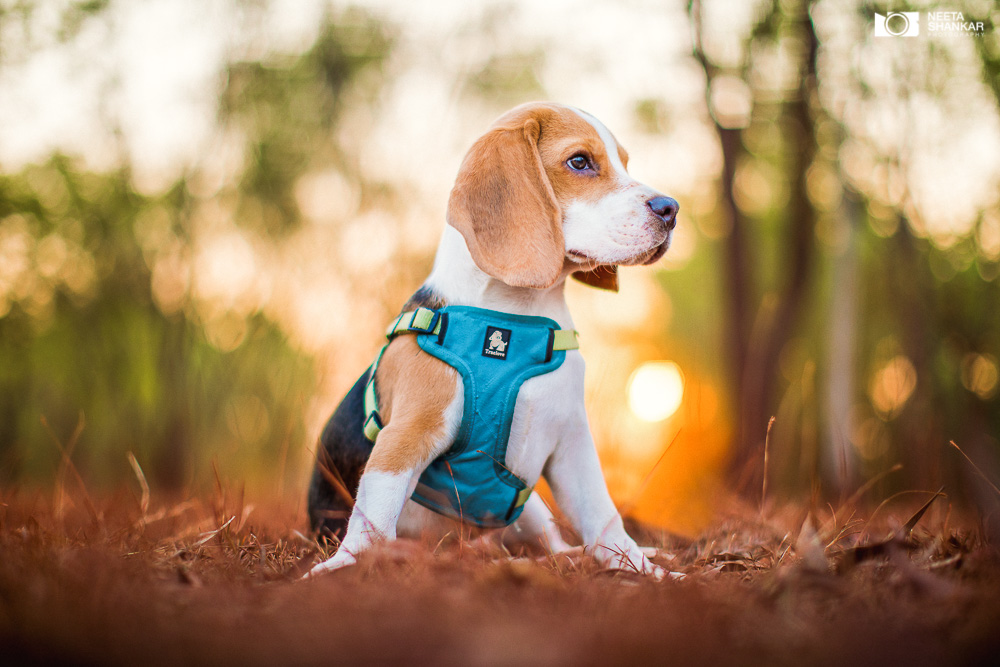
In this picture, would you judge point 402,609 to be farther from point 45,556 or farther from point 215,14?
point 215,14

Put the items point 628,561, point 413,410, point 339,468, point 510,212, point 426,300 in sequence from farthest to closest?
point 339,468 < point 426,300 < point 510,212 < point 413,410 < point 628,561

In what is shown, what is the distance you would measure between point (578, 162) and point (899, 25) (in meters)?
4.01

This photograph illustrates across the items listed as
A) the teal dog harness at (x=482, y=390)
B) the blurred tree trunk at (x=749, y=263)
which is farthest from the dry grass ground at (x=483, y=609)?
the blurred tree trunk at (x=749, y=263)

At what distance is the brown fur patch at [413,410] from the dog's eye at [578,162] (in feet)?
3.21

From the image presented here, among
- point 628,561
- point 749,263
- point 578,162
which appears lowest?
point 628,561

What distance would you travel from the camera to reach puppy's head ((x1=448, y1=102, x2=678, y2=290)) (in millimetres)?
2217

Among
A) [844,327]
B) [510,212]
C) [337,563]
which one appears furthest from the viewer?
[844,327]

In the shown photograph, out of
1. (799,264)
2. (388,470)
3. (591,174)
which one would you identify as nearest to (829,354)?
(799,264)

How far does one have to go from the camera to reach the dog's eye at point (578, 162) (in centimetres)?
243

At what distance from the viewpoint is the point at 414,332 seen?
7.46 feet

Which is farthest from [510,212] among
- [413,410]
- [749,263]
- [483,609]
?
[749,263]

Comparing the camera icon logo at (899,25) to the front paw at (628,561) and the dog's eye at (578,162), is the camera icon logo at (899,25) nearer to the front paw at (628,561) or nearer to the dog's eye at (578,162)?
the dog's eye at (578,162)

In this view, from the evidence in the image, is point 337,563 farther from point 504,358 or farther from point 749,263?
point 749,263

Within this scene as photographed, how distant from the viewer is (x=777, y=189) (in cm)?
1174
